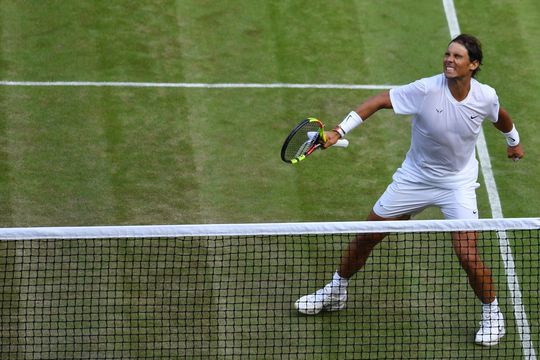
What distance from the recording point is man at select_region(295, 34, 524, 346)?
967 centimetres

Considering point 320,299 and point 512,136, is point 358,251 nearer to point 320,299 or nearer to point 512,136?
point 320,299

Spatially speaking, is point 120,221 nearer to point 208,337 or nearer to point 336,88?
point 208,337

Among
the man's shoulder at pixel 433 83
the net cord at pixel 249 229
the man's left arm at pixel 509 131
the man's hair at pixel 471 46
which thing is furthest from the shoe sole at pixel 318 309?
Result: the man's hair at pixel 471 46

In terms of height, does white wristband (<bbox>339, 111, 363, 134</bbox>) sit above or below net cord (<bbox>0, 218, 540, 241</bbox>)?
above

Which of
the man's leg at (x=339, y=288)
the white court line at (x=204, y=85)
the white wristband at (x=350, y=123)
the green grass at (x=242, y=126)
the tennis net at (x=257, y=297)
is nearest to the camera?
the white wristband at (x=350, y=123)

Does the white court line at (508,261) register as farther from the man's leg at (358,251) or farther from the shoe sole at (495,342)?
the man's leg at (358,251)

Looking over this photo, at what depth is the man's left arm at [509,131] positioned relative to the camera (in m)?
10.1

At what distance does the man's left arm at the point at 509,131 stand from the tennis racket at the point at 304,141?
4.71ft

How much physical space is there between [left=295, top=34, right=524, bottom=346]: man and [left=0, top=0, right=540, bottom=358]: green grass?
1.43ft

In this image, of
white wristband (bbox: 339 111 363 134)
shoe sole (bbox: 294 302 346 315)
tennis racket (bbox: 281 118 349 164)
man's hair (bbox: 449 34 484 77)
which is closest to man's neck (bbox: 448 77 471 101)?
man's hair (bbox: 449 34 484 77)

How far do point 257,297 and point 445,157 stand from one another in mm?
2100

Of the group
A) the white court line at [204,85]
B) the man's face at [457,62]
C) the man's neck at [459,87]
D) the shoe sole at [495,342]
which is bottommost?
the shoe sole at [495,342]

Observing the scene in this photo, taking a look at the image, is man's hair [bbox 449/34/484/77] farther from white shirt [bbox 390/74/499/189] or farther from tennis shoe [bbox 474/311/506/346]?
tennis shoe [bbox 474/311/506/346]

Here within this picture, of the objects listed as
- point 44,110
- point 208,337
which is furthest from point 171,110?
point 208,337
